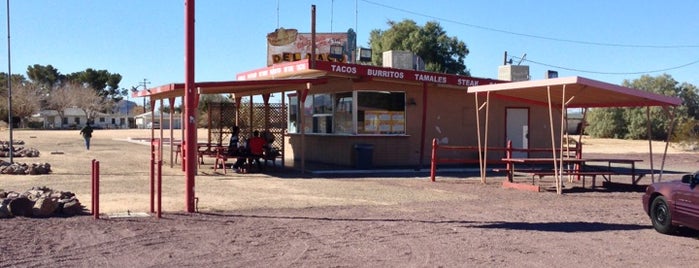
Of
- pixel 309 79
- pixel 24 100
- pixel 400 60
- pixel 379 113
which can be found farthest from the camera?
pixel 24 100

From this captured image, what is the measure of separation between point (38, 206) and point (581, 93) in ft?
35.9

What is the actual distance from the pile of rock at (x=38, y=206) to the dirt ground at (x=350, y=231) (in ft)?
1.07

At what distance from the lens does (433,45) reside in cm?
5531

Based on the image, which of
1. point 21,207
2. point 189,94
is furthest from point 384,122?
point 21,207

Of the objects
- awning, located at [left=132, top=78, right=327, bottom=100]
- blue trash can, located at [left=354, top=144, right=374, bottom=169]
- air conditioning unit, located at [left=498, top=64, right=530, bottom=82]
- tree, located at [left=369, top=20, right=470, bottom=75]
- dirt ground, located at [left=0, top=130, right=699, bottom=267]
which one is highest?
tree, located at [left=369, top=20, right=470, bottom=75]

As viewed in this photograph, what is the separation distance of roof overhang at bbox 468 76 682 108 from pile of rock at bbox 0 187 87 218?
29.2 ft

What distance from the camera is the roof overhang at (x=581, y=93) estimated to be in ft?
43.6

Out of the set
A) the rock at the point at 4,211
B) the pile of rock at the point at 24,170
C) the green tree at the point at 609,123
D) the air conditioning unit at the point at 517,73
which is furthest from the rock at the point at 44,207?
the green tree at the point at 609,123

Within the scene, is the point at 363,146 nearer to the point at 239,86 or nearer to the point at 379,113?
the point at 379,113

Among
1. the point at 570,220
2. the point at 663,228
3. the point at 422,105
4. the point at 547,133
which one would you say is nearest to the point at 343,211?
the point at 570,220

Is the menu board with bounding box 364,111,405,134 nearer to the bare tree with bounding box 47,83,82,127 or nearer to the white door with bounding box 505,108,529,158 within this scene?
the white door with bounding box 505,108,529,158

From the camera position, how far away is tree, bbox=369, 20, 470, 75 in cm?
5475

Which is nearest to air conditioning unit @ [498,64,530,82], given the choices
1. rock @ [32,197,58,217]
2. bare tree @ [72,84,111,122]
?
rock @ [32,197,58,217]

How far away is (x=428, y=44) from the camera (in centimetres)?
5503
